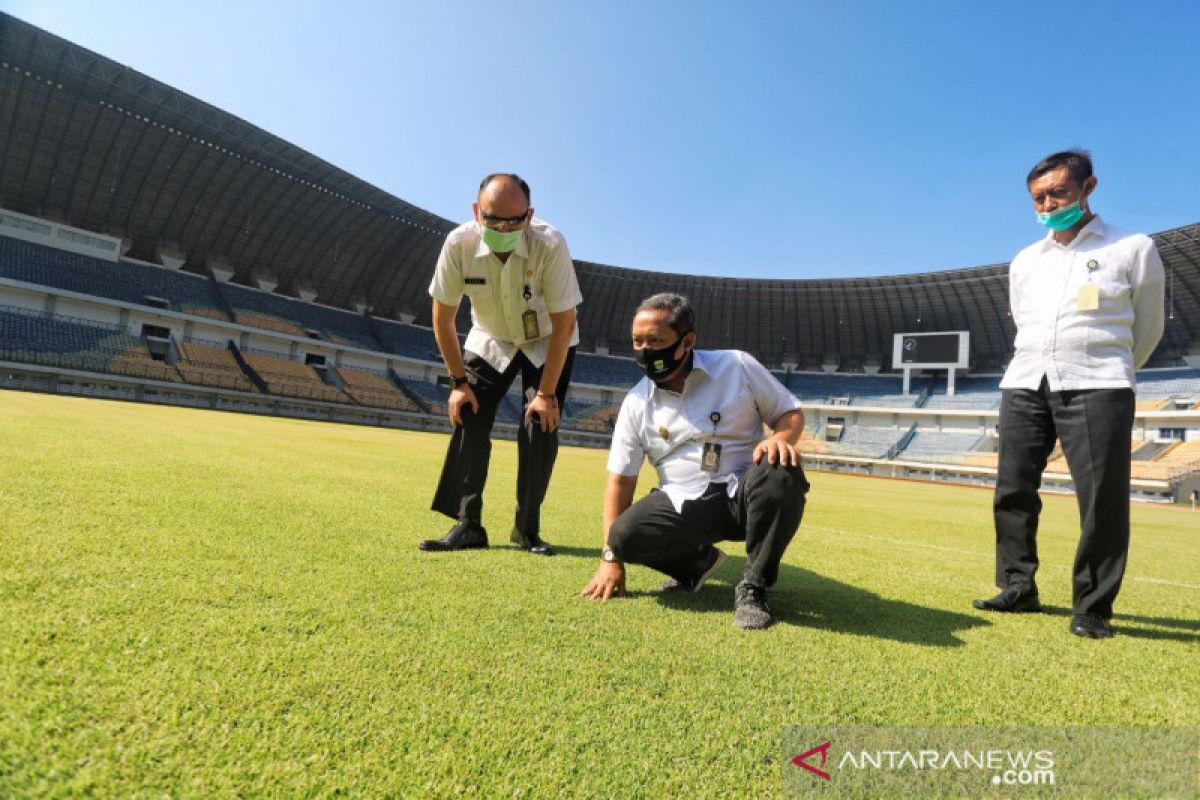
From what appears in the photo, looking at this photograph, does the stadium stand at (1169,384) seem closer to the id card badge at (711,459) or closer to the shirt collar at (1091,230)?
the shirt collar at (1091,230)

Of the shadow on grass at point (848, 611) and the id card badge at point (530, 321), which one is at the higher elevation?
the id card badge at point (530, 321)

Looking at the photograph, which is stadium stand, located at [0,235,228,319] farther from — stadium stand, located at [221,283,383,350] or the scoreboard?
the scoreboard

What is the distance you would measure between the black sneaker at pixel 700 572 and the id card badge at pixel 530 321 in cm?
170

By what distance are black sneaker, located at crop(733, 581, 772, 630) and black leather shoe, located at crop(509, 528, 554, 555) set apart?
1254 millimetres

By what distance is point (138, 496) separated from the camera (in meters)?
3.12

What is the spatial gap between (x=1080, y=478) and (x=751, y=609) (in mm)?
1729

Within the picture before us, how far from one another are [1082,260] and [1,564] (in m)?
4.42

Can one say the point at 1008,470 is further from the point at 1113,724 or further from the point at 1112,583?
the point at 1113,724

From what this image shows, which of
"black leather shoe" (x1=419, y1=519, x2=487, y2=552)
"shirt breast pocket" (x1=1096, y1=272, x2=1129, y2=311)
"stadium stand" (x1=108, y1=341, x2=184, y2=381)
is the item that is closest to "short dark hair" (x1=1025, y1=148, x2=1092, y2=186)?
"shirt breast pocket" (x1=1096, y1=272, x2=1129, y2=311)

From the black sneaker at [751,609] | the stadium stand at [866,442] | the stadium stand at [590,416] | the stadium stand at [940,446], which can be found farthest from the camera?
the stadium stand at [590,416]

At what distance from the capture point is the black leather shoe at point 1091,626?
2.31 metres

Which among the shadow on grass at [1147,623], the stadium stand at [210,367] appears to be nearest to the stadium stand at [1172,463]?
the shadow on grass at [1147,623]

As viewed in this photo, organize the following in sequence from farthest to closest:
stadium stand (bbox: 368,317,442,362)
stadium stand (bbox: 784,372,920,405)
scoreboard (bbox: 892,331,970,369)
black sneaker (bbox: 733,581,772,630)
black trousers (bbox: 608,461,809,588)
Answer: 1. stadium stand (bbox: 784,372,920,405)
2. stadium stand (bbox: 368,317,442,362)
3. scoreboard (bbox: 892,331,970,369)
4. black trousers (bbox: 608,461,809,588)
5. black sneaker (bbox: 733,581,772,630)

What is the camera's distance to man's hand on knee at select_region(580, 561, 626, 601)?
2.35 metres
